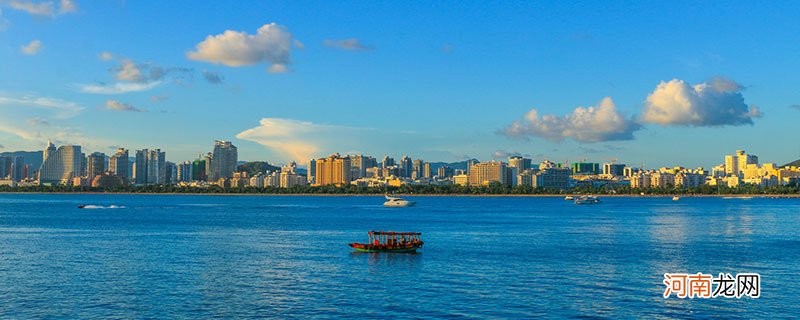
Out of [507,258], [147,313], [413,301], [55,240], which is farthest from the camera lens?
[55,240]

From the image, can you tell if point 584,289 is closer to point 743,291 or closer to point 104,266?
point 743,291

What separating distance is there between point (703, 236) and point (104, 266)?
71236mm

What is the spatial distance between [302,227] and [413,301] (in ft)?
234

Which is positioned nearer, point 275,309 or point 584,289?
point 275,309

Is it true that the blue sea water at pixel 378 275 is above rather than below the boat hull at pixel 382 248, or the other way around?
below

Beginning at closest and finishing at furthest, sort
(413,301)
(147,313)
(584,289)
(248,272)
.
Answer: (147,313) → (413,301) → (584,289) → (248,272)

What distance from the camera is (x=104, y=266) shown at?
63.6m

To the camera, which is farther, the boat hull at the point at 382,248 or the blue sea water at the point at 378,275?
the boat hull at the point at 382,248

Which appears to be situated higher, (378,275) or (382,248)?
(382,248)

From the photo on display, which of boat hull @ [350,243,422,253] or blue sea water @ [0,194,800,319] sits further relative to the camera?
boat hull @ [350,243,422,253]

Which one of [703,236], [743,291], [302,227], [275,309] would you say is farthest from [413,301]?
[302,227]

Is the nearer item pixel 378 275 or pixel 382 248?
pixel 378 275

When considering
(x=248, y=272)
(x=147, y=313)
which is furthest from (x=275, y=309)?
(x=248, y=272)

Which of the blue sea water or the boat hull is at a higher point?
the boat hull
